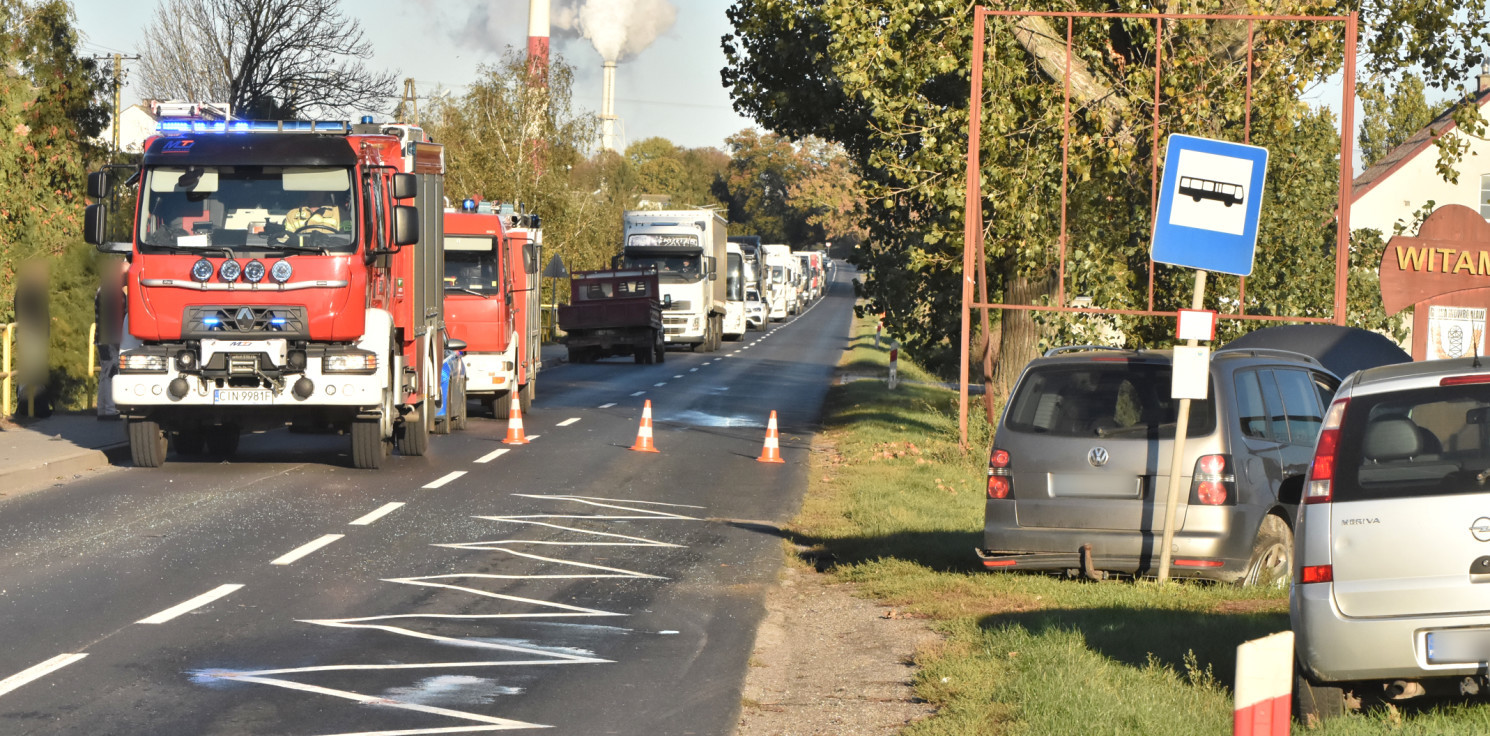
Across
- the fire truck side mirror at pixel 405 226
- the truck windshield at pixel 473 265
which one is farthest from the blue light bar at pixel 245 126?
the truck windshield at pixel 473 265

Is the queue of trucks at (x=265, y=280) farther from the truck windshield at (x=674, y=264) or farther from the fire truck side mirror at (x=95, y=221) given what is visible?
the truck windshield at (x=674, y=264)

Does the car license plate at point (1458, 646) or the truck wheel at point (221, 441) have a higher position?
the car license plate at point (1458, 646)

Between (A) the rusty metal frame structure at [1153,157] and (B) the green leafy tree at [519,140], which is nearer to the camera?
(A) the rusty metal frame structure at [1153,157]

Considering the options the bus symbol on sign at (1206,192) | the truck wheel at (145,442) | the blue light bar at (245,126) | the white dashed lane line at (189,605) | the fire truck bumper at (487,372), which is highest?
Result: the blue light bar at (245,126)

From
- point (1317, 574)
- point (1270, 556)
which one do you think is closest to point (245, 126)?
point (1270, 556)

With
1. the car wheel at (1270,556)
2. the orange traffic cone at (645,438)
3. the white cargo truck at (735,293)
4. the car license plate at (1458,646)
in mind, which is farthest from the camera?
the white cargo truck at (735,293)

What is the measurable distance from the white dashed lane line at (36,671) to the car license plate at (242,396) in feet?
25.5

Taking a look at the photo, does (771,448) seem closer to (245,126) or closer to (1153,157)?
(1153,157)

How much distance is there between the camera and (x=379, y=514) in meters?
13.2

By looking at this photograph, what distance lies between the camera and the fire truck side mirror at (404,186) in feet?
51.6

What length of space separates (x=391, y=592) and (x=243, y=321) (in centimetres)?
633

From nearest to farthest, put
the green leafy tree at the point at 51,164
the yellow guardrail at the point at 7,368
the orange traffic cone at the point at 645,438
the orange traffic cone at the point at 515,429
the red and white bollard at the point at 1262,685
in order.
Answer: the red and white bollard at the point at 1262,685 < the orange traffic cone at the point at 645,438 < the yellow guardrail at the point at 7,368 < the orange traffic cone at the point at 515,429 < the green leafy tree at the point at 51,164

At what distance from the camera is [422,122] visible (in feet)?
167

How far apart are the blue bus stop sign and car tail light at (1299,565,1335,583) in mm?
4198
